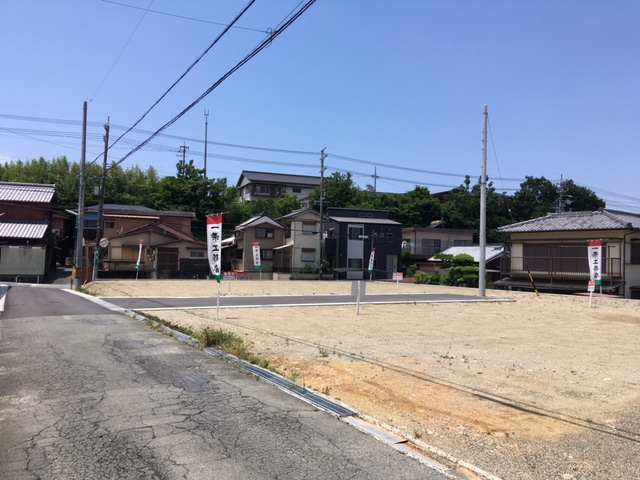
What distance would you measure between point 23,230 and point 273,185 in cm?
3809

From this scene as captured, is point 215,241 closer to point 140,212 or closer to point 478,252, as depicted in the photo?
point 478,252

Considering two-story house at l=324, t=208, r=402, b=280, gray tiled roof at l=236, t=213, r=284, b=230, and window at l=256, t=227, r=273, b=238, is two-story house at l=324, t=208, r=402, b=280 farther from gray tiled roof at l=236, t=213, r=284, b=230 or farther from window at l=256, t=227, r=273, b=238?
window at l=256, t=227, r=273, b=238

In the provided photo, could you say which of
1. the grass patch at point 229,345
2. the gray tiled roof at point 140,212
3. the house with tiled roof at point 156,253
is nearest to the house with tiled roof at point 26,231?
the house with tiled roof at point 156,253

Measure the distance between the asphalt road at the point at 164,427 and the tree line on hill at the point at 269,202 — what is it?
46.5 m

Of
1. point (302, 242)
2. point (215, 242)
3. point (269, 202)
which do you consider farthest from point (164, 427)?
point (269, 202)

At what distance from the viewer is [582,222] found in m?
32.6

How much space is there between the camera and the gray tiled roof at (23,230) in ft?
128

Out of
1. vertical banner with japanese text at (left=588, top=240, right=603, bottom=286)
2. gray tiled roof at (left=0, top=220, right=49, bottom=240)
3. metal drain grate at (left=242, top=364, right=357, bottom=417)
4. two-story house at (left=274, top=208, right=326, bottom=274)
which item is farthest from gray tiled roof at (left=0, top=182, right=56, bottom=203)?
metal drain grate at (left=242, top=364, right=357, bottom=417)

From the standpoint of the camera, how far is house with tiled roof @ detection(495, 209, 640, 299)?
29.6 metres

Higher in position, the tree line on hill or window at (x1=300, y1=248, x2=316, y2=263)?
the tree line on hill

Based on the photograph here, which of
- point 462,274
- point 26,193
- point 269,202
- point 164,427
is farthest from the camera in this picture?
point 269,202

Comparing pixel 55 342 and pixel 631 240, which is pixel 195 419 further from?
pixel 631 240

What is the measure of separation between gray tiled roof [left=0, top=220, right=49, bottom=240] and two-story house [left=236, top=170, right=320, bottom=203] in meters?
34.1

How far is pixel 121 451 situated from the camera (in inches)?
161
